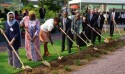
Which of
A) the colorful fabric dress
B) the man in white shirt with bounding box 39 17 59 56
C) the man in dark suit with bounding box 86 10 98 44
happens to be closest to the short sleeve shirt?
the man in white shirt with bounding box 39 17 59 56

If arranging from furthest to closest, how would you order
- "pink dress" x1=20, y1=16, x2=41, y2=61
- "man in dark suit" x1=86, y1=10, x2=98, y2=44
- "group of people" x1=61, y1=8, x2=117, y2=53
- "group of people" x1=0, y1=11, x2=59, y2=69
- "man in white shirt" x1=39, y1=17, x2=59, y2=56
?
"man in dark suit" x1=86, y1=10, x2=98, y2=44, "group of people" x1=61, y1=8, x2=117, y2=53, "man in white shirt" x1=39, y1=17, x2=59, y2=56, "pink dress" x1=20, y1=16, x2=41, y2=61, "group of people" x1=0, y1=11, x2=59, y2=69

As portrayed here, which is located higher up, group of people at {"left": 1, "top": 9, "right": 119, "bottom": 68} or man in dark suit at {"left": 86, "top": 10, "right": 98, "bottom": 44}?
group of people at {"left": 1, "top": 9, "right": 119, "bottom": 68}

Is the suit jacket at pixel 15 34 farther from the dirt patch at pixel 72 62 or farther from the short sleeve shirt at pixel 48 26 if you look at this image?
the short sleeve shirt at pixel 48 26

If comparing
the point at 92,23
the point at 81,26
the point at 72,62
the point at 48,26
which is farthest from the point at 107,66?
the point at 92,23

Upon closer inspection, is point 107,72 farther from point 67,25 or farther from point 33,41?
point 67,25

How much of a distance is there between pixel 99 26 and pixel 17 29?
10644mm

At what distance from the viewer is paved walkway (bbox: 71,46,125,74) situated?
35.9 feet

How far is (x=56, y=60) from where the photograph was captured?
41.8 feet

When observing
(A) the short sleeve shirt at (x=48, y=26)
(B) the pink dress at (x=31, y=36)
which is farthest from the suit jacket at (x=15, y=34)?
(A) the short sleeve shirt at (x=48, y=26)

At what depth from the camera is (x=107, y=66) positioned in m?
11.9

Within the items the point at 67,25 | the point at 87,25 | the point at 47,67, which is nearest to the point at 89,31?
the point at 87,25

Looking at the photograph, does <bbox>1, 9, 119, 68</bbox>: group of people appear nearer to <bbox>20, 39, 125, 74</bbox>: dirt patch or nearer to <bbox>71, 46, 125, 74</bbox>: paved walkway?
<bbox>20, 39, 125, 74</bbox>: dirt patch

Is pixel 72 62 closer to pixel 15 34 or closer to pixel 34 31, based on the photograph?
pixel 34 31

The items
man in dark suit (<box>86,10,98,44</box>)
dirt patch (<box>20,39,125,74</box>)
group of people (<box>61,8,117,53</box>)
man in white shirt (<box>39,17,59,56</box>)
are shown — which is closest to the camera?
dirt patch (<box>20,39,125,74</box>)
